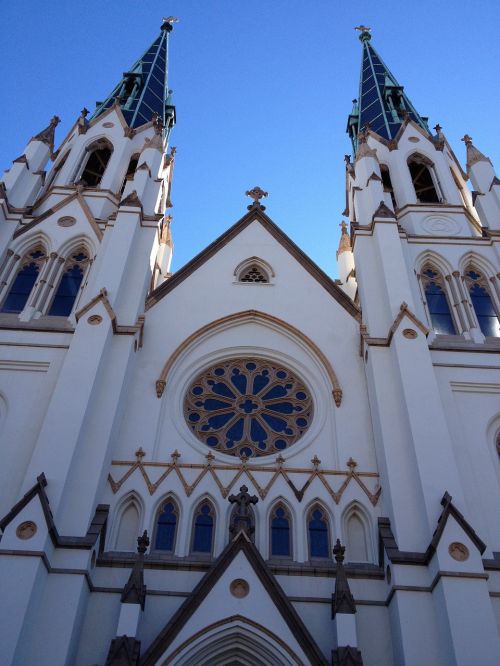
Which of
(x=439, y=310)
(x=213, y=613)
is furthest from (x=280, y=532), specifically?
(x=439, y=310)

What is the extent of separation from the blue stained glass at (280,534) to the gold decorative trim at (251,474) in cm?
39

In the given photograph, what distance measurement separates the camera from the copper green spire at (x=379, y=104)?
23.2m

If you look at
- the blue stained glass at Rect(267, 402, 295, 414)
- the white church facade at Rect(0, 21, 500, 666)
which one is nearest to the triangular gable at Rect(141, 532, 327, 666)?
the white church facade at Rect(0, 21, 500, 666)

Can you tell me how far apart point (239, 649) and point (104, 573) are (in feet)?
7.69

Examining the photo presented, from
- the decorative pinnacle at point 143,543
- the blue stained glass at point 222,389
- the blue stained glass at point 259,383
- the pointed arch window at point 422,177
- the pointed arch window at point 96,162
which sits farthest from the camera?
the pointed arch window at point 96,162

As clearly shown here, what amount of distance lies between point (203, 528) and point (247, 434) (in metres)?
2.15

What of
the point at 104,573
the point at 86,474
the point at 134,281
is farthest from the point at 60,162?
the point at 104,573

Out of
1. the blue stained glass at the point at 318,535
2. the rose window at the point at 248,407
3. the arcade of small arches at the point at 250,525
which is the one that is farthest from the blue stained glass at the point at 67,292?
the blue stained glass at the point at 318,535

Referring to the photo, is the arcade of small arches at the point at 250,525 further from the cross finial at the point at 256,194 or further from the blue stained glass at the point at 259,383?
the cross finial at the point at 256,194

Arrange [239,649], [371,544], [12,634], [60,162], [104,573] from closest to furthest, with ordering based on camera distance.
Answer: [12,634] < [239,649] < [104,573] < [371,544] < [60,162]

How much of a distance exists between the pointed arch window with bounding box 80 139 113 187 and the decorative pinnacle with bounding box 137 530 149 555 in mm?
13563

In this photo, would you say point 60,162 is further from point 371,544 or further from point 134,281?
point 371,544

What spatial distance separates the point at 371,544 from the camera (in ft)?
35.2

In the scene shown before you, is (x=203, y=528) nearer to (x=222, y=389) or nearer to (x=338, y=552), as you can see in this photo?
(x=338, y=552)
